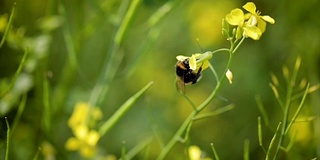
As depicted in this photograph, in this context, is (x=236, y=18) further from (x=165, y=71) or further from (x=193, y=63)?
(x=165, y=71)

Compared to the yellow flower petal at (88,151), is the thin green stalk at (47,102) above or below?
above

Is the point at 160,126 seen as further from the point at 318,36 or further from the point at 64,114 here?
the point at 318,36

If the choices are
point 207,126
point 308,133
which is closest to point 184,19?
point 207,126

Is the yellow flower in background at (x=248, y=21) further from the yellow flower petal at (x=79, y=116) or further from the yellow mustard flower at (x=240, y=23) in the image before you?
the yellow flower petal at (x=79, y=116)

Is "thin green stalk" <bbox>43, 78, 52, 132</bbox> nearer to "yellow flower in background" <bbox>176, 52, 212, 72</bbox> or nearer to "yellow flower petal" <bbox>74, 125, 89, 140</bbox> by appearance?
"yellow flower petal" <bbox>74, 125, 89, 140</bbox>

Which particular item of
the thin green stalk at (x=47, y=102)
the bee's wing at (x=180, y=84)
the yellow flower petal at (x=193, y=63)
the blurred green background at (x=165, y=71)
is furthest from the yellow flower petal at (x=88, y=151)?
the yellow flower petal at (x=193, y=63)

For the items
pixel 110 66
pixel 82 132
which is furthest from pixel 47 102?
pixel 110 66
